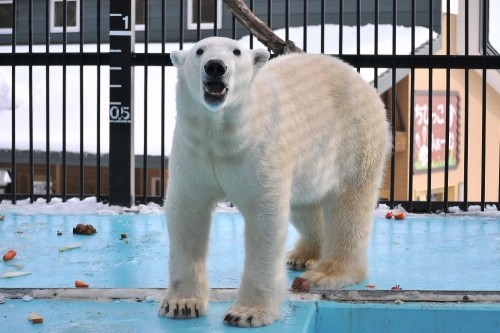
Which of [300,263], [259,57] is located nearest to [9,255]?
[300,263]

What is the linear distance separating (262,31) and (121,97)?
1.37m

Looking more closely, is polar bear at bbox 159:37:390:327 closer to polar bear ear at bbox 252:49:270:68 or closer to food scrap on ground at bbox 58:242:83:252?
polar bear ear at bbox 252:49:270:68

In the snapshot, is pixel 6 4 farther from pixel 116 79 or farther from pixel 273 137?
pixel 273 137

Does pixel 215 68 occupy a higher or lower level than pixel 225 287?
higher

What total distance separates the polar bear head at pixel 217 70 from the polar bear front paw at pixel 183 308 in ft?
2.27

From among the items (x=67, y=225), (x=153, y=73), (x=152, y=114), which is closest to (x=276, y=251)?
(x=67, y=225)

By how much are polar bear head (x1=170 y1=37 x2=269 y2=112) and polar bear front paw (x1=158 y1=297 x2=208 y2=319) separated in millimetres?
691

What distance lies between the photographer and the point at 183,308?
2807 millimetres

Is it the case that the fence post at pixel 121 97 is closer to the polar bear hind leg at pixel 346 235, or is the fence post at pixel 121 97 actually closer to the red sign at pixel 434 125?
the polar bear hind leg at pixel 346 235

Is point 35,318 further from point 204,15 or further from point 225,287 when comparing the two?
point 204,15

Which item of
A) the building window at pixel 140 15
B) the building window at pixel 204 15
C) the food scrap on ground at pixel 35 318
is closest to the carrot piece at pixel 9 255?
the food scrap on ground at pixel 35 318

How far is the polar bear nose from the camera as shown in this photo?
2484mm

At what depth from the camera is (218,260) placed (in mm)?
3840

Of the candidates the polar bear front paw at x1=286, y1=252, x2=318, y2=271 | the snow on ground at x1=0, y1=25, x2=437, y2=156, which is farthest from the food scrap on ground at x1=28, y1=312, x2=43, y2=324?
the snow on ground at x1=0, y1=25, x2=437, y2=156
